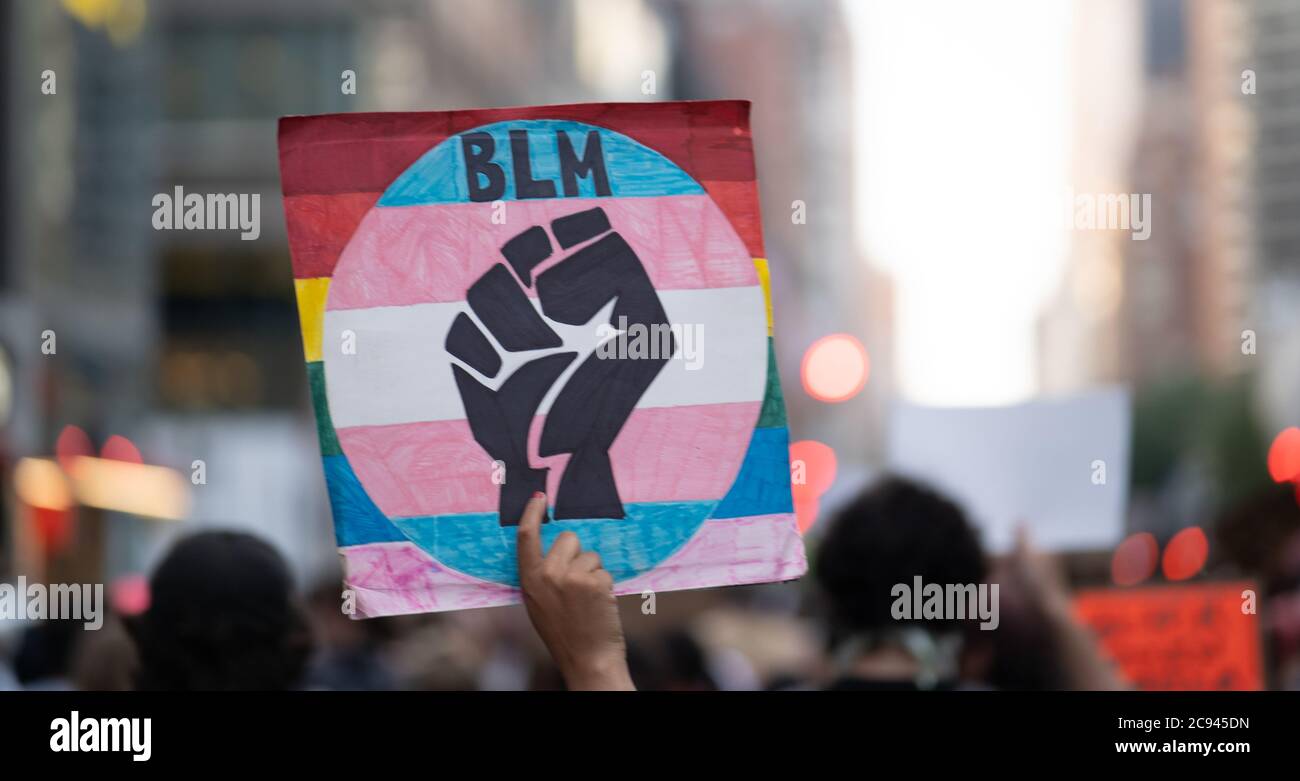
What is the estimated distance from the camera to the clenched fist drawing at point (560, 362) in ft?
8.29

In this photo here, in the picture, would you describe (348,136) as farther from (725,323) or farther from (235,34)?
(235,34)

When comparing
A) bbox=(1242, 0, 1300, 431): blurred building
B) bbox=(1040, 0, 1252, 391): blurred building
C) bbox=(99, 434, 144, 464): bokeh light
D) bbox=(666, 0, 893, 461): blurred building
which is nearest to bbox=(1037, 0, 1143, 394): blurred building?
bbox=(1040, 0, 1252, 391): blurred building

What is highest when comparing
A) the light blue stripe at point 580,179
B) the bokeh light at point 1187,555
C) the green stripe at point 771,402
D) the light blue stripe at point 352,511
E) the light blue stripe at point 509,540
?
the light blue stripe at point 580,179

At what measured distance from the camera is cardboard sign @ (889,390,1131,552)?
4.32 meters

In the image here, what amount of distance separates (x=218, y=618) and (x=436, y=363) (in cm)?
90

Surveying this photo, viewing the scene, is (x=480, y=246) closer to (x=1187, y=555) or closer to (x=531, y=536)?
(x=531, y=536)

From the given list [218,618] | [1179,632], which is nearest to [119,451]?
[1179,632]

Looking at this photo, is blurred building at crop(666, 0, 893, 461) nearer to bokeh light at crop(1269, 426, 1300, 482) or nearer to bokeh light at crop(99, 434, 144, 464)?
bokeh light at crop(99, 434, 144, 464)

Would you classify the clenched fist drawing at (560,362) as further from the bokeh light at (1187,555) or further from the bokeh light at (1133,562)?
the bokeh light at (1187,555)

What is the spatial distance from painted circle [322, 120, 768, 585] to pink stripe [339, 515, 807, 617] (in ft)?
0.08

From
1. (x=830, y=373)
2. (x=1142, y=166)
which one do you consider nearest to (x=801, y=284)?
(x=1142, y=166)

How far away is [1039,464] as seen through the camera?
4379 millimetres

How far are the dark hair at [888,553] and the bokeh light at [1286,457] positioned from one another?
4398 millimetres

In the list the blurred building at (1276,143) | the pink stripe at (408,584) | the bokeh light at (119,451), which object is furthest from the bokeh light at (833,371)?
the blurred building at (1276,143)
